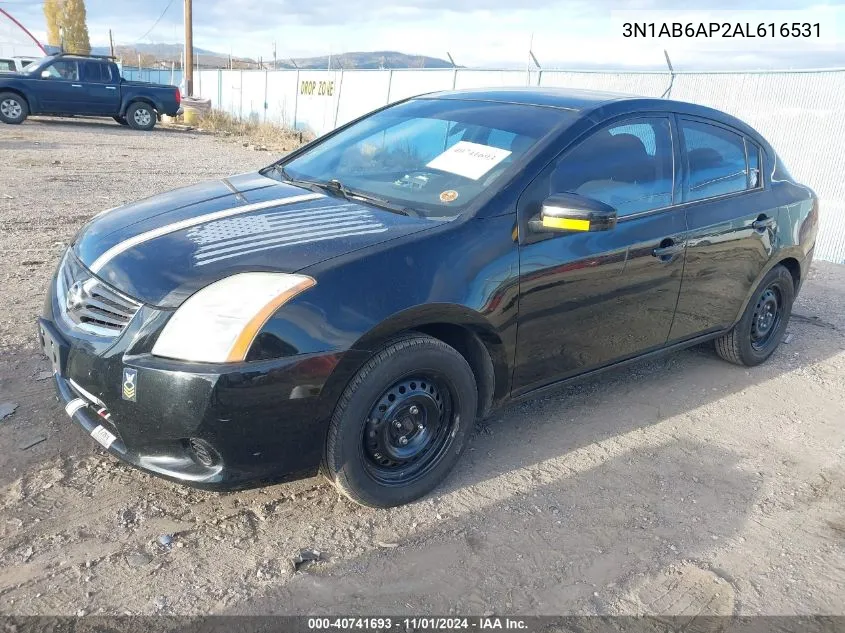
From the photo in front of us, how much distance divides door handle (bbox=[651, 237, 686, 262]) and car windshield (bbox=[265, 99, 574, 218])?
2.68 ft

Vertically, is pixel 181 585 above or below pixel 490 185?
below

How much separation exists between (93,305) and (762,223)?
12.2 feet

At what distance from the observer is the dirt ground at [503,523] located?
2492mm

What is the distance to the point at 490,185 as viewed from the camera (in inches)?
124

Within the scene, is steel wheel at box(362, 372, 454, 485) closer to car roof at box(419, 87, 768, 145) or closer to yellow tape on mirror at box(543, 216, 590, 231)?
yellow tape on mirror at box(543, 216, 590, 231)

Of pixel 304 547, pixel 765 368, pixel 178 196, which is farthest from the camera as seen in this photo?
pixel 765 368

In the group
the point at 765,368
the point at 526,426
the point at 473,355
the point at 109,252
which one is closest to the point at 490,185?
the point at 473,355

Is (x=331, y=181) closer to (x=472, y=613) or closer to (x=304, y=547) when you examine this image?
(x=304, y=547)

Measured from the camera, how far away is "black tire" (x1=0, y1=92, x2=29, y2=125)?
59.5ft

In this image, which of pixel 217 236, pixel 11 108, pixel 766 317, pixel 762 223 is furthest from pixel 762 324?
pixel 11 108

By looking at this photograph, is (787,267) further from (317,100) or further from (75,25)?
(75,25)

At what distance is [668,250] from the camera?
3709 millimetres

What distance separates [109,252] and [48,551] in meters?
1.14

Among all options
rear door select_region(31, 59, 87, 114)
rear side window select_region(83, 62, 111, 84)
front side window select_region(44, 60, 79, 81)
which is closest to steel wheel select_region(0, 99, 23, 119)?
rear door select_region(31, 59, 87, 114)
